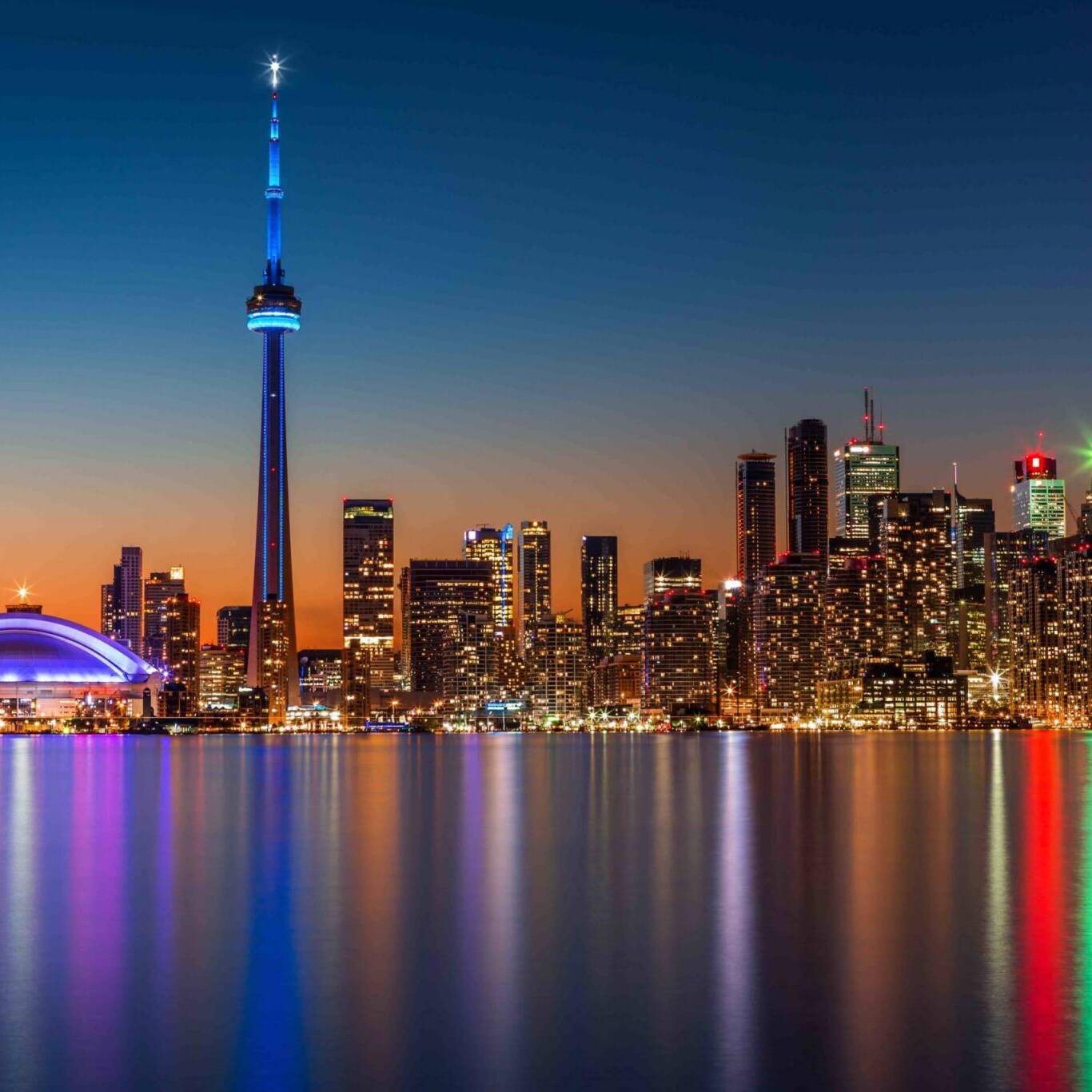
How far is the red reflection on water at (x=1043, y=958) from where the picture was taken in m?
21.3

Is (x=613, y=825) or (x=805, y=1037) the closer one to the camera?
(x=805, y=1037)

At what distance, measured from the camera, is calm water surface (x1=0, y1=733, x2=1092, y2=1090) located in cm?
2164

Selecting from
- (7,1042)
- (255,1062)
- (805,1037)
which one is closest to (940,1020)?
(805,1037)

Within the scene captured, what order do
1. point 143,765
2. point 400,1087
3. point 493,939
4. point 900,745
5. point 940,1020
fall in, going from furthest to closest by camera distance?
1. point 900,745
2. point 143,765
3. point 493,939
4. point 940,1020
5. point 400,1087

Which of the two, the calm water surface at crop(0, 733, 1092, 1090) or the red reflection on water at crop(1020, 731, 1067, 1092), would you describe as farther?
the calm water surface at crop(0, 733, 1092, 1090)

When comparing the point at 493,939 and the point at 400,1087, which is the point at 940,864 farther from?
the point at 400,1087

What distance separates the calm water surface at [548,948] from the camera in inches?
852

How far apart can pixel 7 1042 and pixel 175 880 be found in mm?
20219

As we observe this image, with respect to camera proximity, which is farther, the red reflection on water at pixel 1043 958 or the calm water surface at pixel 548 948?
the calm water surface at pixel 548 948

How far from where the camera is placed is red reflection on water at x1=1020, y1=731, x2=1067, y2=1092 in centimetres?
2134

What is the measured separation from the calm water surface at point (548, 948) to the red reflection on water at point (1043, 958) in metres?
0.08

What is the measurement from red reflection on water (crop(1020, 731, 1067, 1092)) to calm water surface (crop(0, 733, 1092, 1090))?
3.1 inches

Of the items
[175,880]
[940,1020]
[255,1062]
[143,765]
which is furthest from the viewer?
[143,765]

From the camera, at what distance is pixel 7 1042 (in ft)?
75.1
